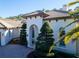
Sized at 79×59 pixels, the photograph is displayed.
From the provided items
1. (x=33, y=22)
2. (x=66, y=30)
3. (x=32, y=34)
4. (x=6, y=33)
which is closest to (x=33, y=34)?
(x=32, y=34)

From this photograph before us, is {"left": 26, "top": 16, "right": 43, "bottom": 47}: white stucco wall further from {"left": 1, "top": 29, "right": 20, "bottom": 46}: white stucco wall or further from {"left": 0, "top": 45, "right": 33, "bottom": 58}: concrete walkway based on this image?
{"left": 1, "top": 29, "right": 20, "bottom": 46}: white stucco wall

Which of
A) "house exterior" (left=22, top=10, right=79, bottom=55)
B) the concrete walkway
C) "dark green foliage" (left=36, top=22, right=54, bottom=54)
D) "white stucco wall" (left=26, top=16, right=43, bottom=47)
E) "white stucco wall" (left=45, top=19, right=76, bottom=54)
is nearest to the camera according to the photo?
"dark green foliage" (left=36, top=22, right=54, bottom=54)

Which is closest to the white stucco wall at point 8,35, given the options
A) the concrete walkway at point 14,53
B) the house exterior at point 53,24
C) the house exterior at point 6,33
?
the house exterior at point 6,33

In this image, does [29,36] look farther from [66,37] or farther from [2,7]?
[66,37]

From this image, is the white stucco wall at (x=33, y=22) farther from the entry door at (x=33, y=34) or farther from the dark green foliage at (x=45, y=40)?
the dark green foliage at (x=45, y=40)

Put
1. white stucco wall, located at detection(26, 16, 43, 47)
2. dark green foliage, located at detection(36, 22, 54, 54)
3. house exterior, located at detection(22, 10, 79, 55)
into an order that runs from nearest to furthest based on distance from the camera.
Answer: dark green foliage, located at detection(36, 22, 54, 54) < house exterior, located at detection(22, 10, 79, 55) < white stucco wall, located at detection(26, 16, 43, 47)

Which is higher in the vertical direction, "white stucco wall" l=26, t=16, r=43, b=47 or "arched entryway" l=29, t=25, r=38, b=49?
"white stucco wall" l=26, t=16, r=43, b=47

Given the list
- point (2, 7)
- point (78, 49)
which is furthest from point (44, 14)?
point (2, 7)

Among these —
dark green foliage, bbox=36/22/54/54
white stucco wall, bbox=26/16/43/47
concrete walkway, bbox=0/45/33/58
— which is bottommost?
concrete walkway, bbox=0/45/33/58

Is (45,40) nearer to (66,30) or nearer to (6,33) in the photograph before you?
(66,30)

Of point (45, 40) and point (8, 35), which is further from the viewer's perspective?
point (8, 35)

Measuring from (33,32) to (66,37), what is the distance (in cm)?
1358

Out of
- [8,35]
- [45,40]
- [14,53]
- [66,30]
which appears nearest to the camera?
[45,40]

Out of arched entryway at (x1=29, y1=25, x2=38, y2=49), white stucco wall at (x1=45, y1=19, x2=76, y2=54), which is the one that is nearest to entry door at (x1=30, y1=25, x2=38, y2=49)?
arched entryway at (x1=29, y1=25, x2=38, y2=49)
